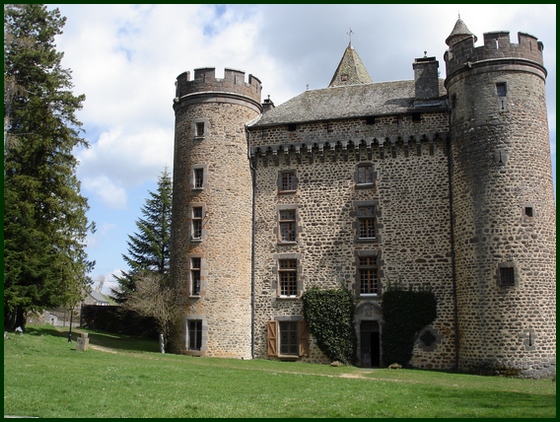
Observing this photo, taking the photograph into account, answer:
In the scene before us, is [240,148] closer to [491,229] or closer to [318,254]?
[318,254]

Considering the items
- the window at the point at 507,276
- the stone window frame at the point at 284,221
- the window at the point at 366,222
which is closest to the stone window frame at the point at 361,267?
the window at the point at 366,222

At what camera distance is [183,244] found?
25.8 m

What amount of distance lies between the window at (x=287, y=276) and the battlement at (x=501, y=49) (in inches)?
440

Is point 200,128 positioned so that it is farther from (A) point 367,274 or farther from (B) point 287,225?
(A) point 367,274

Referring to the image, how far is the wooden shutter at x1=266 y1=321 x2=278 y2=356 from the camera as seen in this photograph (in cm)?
2469

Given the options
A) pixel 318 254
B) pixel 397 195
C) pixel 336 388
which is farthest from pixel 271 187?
pixel 336 388

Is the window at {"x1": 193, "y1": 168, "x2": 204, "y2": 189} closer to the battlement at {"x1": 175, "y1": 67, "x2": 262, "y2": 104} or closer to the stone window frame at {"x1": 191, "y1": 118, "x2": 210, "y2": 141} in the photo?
the stone window frame at {"x1": 191, "y1": 118, "x2": 210, "y2": 141}

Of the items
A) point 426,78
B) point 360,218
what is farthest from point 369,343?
point 426,78

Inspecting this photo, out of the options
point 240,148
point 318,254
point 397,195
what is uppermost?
point 240,148

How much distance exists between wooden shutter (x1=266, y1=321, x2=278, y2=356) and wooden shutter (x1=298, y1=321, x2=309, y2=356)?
1058 millimetres

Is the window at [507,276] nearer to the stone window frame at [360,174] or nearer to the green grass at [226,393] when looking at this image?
the green grass at [226,393]

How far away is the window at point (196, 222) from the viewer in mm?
25734

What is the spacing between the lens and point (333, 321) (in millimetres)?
23938

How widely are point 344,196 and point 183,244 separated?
7729 millimetres
